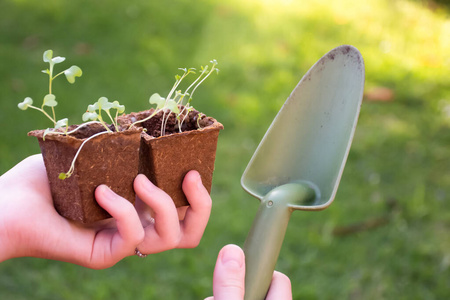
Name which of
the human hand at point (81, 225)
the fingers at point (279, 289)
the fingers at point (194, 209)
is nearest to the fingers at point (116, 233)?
the human hand at point (81, 225)

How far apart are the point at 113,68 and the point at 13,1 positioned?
3.41 feet

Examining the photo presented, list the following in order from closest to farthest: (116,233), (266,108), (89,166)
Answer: (89,166)
(116,233)
(266,108)

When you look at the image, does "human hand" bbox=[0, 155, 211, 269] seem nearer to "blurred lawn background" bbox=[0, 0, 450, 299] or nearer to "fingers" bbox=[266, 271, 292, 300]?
"fingers" bbox=[266, 271, 292, 300]

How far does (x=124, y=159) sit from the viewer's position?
86cm

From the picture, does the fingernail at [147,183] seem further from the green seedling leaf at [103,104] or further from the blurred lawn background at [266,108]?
the blurred lawn background at [266,108]

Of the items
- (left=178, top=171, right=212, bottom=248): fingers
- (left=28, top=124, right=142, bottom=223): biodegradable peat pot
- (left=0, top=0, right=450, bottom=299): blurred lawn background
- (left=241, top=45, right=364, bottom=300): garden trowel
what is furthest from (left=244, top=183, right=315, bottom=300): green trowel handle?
(left=0, top=0, right=450, bottom=299): blurred lawn background

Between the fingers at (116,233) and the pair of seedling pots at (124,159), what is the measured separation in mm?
28

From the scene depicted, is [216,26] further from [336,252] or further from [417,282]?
[417,282]

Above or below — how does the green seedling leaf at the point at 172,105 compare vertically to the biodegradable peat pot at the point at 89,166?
above

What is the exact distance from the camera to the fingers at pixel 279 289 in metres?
0.90

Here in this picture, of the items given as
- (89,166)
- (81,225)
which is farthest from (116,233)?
(89,166)

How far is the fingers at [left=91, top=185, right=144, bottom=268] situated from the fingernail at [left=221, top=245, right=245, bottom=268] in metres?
0.15

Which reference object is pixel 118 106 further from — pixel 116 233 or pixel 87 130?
pixel 116 233

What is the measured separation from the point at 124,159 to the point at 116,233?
6.2 inches
